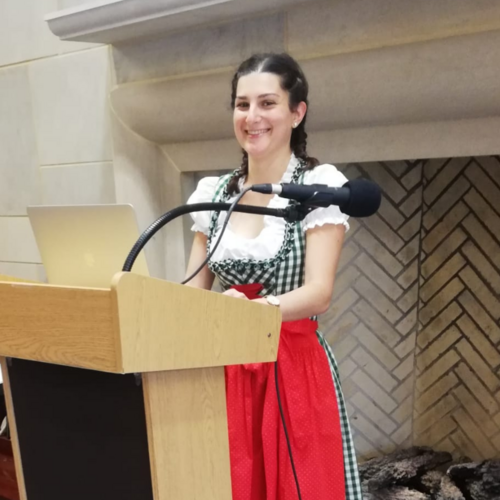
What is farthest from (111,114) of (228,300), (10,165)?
(228,300)

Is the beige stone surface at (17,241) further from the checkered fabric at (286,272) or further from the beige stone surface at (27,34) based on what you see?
the checkered fabric at (286,272)

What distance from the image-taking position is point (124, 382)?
1.91 feet

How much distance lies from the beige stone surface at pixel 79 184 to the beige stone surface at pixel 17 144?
0.07 m

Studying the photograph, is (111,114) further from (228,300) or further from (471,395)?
(471,395)

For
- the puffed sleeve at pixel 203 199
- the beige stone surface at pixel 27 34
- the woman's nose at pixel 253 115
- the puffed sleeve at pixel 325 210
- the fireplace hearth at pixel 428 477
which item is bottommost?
the fireplace hearth at pixel 428 477

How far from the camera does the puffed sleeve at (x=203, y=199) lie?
38.9 inches

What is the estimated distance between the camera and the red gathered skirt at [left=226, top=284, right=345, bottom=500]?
849 mm

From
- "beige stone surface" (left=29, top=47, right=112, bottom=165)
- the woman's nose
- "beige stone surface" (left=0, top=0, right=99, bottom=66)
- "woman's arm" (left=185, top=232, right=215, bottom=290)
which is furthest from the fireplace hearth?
"beige stone surface" (left=0, top=0, right=99, bottom=66)

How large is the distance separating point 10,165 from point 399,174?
146 cm

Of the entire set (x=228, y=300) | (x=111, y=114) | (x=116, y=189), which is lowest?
(x=228, y=300)

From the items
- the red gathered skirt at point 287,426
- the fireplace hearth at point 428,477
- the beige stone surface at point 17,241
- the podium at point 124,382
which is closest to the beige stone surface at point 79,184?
the beige stone surface at point 17,241

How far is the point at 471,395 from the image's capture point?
159cm

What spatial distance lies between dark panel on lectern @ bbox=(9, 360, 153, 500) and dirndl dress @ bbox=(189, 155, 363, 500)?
0.28m

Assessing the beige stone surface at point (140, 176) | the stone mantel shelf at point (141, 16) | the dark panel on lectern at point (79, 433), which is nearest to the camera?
the dark panel on lectern at point (79, 433)
